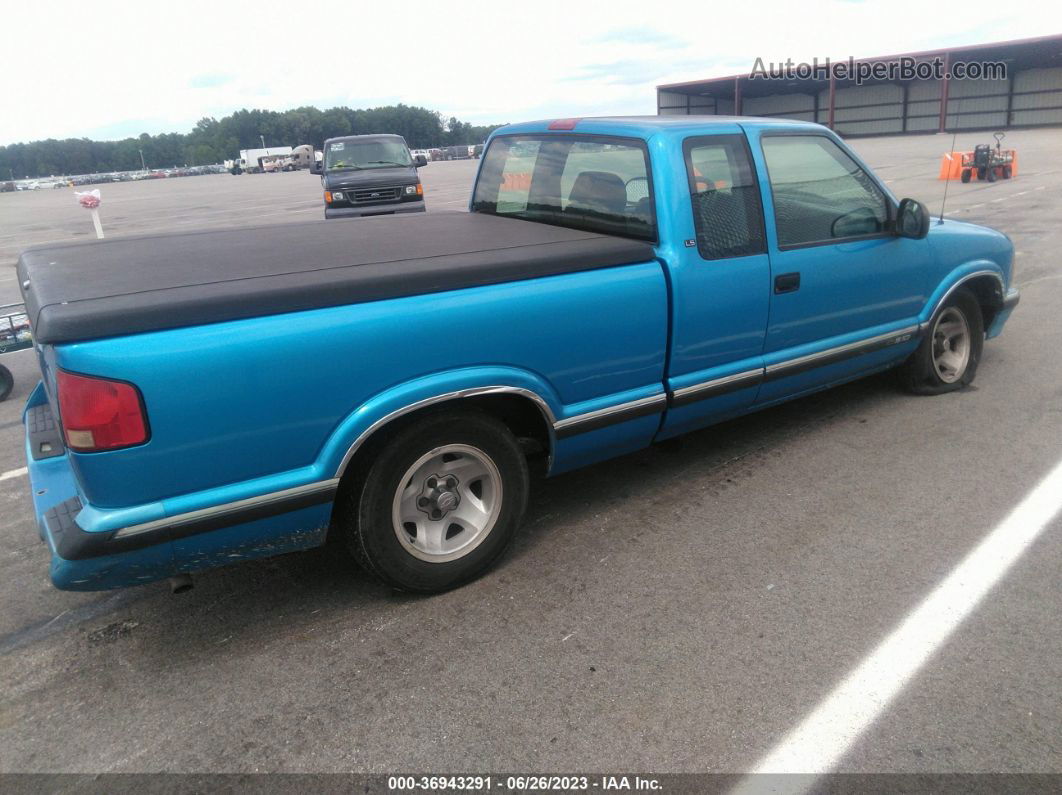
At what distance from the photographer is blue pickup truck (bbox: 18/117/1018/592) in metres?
2.53

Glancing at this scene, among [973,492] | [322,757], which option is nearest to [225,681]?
[322,757]

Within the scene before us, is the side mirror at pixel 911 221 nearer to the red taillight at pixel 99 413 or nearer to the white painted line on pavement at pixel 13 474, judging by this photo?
the red taillight at pixel 99 413

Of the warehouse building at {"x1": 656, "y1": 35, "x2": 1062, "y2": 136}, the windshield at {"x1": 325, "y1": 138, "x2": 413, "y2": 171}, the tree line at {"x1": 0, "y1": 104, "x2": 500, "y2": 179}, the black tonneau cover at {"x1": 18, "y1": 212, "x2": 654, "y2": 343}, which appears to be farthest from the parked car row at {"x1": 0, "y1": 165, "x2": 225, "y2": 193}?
the black tonneau cover at {"x1": 18, "y1": 212, "x2": 654, "y2": 343}

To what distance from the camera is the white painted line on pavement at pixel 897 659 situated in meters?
2.39

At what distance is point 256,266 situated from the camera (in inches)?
124

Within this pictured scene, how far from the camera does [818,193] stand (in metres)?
4.35

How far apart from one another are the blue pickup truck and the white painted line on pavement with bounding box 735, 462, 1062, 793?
4.15 feet

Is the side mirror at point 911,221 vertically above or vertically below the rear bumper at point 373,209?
above

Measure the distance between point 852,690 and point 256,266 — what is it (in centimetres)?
266

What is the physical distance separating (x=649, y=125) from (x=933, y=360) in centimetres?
272

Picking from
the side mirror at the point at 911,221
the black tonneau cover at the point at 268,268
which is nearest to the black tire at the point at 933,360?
the side mirror at the point at 911,221

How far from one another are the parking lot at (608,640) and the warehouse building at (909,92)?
48952 mm

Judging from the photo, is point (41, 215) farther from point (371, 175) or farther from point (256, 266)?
point (256, 266)

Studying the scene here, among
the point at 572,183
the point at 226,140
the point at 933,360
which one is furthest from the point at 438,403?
the point at 226,140
